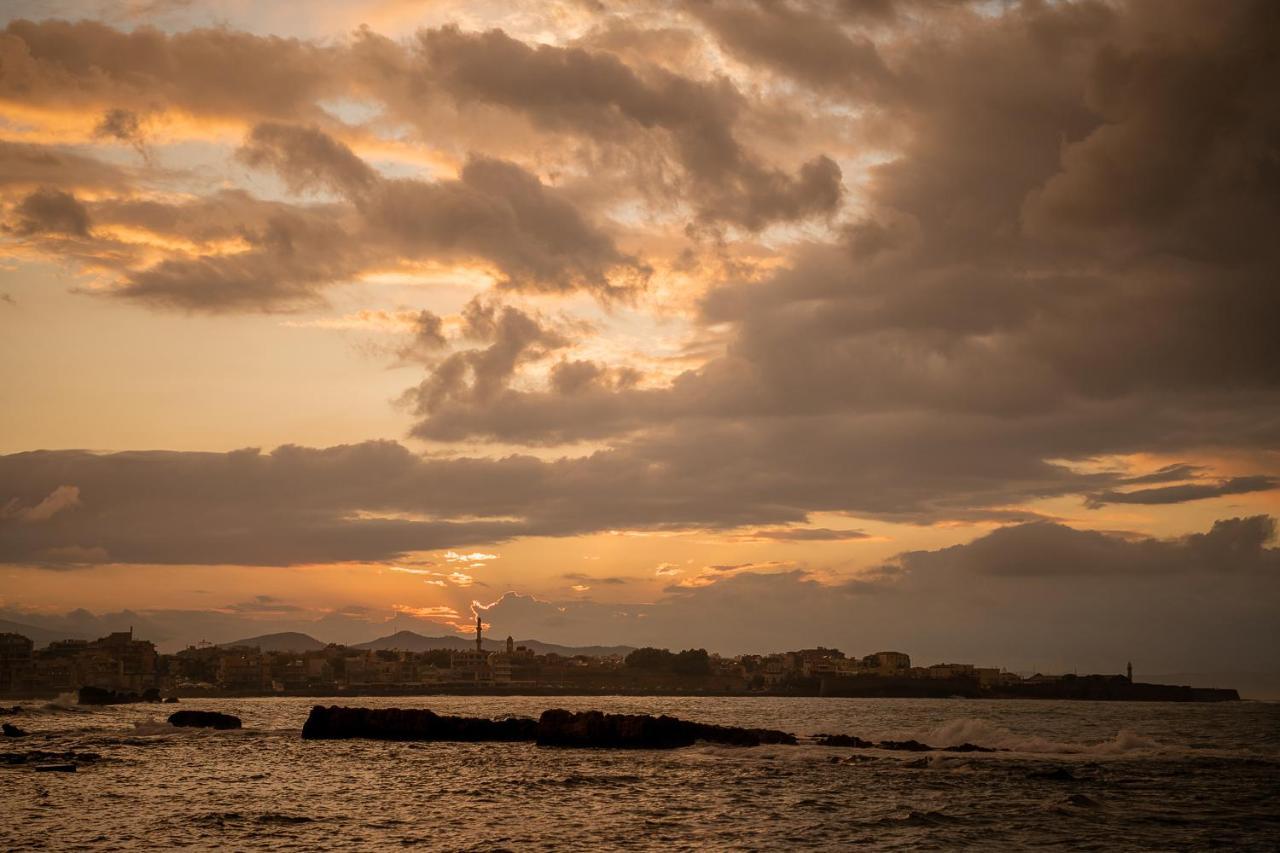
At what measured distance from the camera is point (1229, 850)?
39375 millimetres

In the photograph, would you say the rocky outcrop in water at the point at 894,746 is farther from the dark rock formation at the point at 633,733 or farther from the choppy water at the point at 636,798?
the choppy water at the point at 636,798

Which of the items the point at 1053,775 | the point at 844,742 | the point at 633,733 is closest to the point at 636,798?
the point at 1053,775

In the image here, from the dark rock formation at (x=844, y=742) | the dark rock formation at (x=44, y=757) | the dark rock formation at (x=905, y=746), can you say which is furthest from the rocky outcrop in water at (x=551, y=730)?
the dark rock formation at (x=44, y=757)

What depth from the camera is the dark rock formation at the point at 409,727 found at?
95938 millimetres

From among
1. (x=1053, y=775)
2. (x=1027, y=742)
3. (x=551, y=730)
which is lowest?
(x=1027, y=742)

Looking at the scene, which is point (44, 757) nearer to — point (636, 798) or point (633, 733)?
point (633, 733)

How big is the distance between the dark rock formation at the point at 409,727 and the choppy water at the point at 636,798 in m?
8.94

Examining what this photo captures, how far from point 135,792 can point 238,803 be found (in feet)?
22.7

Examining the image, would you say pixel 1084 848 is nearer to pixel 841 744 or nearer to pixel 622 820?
pixel 622 820

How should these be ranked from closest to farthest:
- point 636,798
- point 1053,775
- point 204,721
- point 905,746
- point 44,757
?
point 636,798 → point 1053,775 → point 44,757 → point 905,746 → point 204,721

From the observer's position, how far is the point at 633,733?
8712 cm

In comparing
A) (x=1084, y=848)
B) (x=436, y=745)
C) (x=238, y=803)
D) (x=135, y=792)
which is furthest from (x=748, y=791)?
(x=436, y=745)

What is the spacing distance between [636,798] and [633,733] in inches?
1369

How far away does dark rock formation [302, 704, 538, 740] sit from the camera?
95938 millimetres
